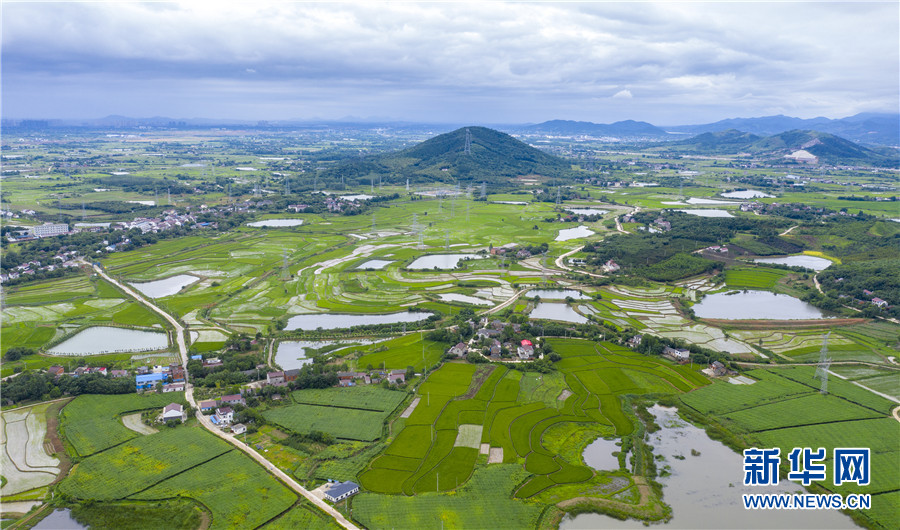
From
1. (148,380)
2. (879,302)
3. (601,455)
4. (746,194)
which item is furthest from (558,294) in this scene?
(746,194)

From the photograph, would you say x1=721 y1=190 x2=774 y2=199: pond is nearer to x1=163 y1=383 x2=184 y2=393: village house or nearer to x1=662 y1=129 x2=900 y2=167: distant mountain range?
x1=662 y1=129 x2=900 y2=167: distant mountain range

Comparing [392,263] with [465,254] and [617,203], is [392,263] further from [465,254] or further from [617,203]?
[617,203]

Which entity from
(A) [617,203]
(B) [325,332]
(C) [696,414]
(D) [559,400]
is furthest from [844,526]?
(A) [617,203]

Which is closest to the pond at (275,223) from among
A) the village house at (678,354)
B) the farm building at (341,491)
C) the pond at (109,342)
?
the pond at (109,342)

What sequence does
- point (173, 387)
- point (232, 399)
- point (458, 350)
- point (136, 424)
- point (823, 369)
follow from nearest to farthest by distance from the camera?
point (136, 424)
point (232, 399)
point (173, 387)
point (823, 369)
point (458, 350)

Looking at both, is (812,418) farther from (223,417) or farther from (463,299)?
(223,417)

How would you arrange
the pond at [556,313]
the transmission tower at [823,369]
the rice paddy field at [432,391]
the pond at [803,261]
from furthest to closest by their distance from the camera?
the pond at [803,261] < the pond at [556,313] < the transmission tower at [823,369] < the rice paddy field at [432,391]

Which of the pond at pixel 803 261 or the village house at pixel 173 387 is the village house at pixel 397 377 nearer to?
the village house at pixel 173 387
